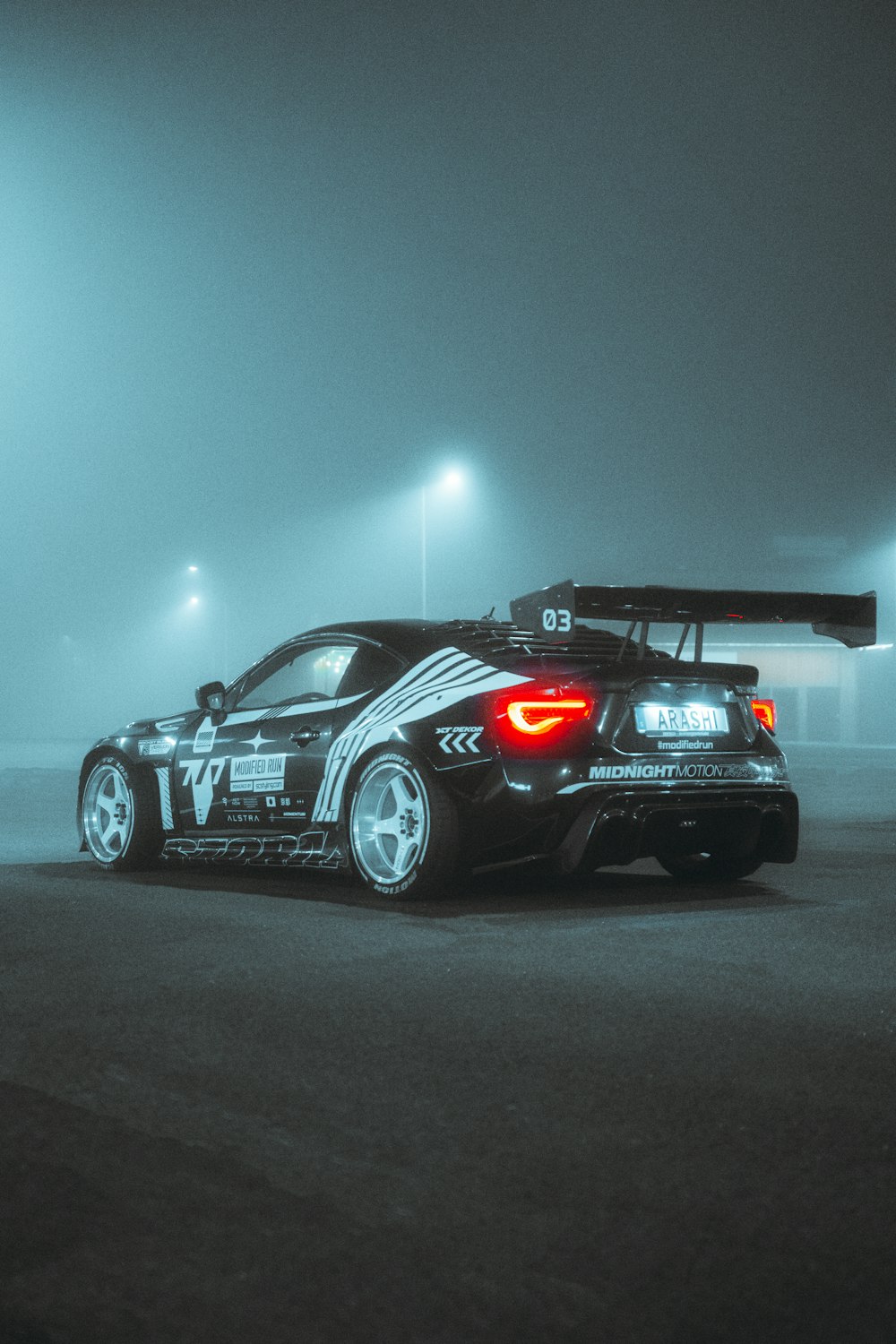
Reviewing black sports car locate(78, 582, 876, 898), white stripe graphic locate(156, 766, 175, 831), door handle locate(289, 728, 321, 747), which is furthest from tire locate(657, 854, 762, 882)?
white stripe graphic locate(156, 766, 175, 831)

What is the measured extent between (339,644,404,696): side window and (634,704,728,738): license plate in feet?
4.49

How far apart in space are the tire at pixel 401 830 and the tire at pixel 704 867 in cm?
168

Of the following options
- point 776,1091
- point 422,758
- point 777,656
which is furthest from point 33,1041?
point 777,656

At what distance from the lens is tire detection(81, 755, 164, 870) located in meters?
8.94

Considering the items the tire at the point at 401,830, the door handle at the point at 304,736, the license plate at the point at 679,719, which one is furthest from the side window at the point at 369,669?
the license plate at the point at 679,719

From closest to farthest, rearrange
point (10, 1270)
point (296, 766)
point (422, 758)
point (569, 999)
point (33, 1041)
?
point (10, 1270) → point (33, 1041) → point (569, 999) → point (422, 758) → point (296, 766)

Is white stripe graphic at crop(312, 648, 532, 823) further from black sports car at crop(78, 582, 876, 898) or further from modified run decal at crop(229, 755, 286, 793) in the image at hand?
modified run decal at crop(229, 755, 286, 793)

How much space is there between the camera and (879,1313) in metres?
2.45

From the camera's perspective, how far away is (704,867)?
333 inches

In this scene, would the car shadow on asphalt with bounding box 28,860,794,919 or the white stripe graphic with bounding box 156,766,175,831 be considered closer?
the car shadow on asphalt with bounding box 28,860,794,919

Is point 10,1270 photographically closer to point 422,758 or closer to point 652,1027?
point 652,1027

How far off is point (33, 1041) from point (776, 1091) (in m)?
2.17

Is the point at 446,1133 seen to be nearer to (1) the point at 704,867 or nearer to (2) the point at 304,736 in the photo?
(2) the point at 304,736

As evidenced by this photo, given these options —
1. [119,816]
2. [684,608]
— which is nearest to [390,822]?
[684,608]
